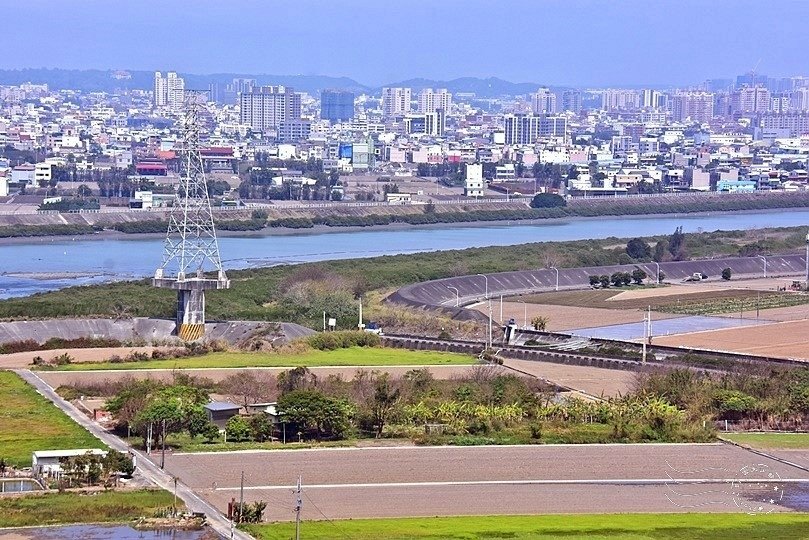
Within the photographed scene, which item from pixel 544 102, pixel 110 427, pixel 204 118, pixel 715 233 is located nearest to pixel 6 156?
pixel 204 118

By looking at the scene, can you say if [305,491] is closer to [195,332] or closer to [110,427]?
[110,427]


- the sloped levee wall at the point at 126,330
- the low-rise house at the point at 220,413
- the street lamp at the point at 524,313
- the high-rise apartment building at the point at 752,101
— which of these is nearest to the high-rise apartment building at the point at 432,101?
the high-rise apartment building at the point at 752,101

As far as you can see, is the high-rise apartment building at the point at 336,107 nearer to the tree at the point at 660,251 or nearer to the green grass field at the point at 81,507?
the tree at the point at 660,251

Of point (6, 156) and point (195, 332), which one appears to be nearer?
point (195, 332)

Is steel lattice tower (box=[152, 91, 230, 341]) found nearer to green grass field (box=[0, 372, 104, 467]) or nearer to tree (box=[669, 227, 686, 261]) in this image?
green grass field (box=[0, 372, 104, 467])

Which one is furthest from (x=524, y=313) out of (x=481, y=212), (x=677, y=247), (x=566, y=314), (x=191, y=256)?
(x=481, y=212)

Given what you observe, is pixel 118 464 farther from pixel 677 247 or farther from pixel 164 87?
pixel 164 87

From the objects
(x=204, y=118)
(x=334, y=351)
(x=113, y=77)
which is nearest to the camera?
(x=334, y=351)
